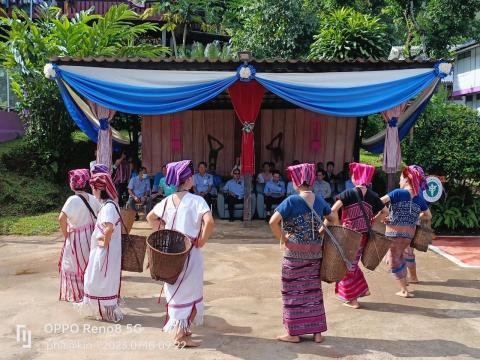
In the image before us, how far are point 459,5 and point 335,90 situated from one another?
9920 mm

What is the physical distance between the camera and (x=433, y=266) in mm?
7875

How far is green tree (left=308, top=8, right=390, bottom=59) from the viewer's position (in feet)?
46.3

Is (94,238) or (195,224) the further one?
(94,238)

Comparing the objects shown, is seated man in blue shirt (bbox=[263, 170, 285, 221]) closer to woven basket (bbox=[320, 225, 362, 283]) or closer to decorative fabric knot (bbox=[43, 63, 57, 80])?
decorative fabric knot (bbox=[43, 63, 57, 80])

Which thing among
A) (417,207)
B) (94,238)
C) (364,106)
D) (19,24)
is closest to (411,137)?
(364,106)

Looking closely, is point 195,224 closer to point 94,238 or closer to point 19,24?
point 94,238

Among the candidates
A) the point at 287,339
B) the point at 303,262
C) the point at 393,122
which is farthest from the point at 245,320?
the point at 393,122

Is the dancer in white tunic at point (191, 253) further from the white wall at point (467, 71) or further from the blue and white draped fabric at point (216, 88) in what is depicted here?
the white wall at point (467, 71)

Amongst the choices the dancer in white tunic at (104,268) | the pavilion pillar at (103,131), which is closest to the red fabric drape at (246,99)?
the pavilion pillar at (103,131)

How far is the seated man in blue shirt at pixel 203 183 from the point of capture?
11.4m

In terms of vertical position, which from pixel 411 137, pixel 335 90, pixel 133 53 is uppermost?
pixel 133 53

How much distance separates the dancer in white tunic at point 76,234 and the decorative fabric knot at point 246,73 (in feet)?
14.6

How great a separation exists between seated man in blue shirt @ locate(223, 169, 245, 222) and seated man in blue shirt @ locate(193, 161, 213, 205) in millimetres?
367

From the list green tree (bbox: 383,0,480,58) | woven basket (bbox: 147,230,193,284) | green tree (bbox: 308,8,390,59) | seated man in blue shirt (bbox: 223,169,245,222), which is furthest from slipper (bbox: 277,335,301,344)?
green tree (bbox: 383,0,480,58)
